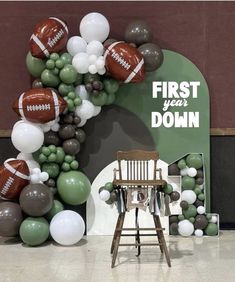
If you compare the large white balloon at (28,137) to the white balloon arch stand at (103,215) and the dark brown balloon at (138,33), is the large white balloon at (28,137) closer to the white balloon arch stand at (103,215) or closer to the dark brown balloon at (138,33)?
the white balloon arch stand at (103,215)

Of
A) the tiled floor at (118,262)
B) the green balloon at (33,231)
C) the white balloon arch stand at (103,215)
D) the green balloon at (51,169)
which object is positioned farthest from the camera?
the white balloon arch stand at (103,215)

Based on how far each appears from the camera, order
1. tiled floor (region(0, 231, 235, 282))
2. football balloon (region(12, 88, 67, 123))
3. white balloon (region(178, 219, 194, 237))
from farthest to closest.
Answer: white balloon (region(178, 219, 194, 237)) < football balloon (region(12, 88, 67, 123)) < tiled floor (region(0, 231, 235, 282))

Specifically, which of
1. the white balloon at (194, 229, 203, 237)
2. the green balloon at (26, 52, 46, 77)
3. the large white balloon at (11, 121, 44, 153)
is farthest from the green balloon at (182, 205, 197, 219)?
the green balloon at (26, 52, 46, 77)

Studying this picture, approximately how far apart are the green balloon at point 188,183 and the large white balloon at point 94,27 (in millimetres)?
1583

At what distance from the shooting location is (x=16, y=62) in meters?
5.34

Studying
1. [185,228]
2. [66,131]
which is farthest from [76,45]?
[185,228]

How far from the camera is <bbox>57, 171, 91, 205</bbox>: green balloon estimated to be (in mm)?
4879

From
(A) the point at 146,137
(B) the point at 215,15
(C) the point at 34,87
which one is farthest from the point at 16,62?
(B) the point at 215,15

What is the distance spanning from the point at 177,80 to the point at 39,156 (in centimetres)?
159

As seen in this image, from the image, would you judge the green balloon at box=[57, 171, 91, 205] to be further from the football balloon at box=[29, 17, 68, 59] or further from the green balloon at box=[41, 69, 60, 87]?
the football balloon at box=[29, 17, 68, 59]

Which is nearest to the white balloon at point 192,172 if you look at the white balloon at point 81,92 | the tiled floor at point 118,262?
the tiled floor at point 118,262

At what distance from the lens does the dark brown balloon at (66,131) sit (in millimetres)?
4891

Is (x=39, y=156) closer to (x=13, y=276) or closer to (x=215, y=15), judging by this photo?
(x=13, y=276)

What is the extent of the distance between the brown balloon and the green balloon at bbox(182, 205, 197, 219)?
4.45 feet
